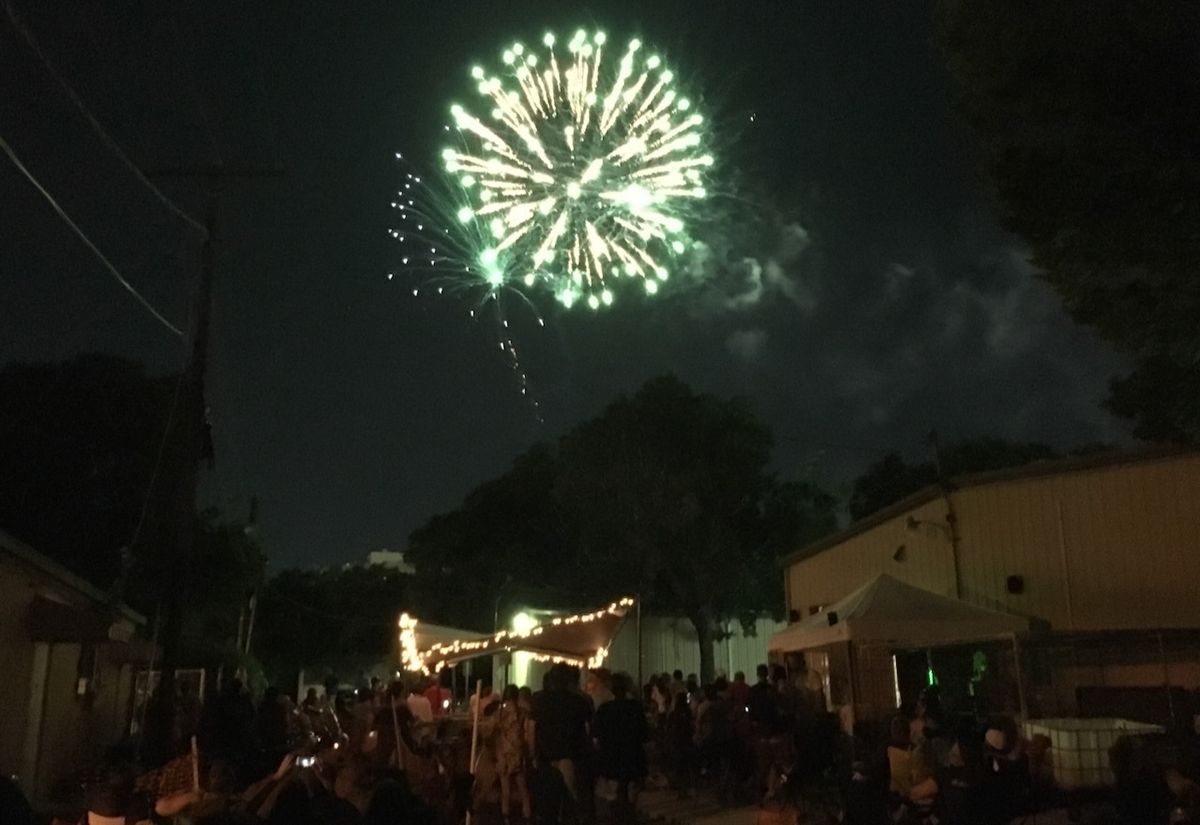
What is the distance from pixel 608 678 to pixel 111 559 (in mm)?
20629

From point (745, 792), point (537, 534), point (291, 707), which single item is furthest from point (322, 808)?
point (537, 534)

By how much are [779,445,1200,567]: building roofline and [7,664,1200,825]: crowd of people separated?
4.08 meters

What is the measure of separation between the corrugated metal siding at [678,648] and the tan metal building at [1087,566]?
12.5 meters

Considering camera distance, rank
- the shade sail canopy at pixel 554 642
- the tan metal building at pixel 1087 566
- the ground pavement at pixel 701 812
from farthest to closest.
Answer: the tan metal building at pixel 1087 566, the shade sail canopy at pixel 554 642, the ground pavement at pixel 701 812

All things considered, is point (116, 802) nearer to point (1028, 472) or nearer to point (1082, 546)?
point (1082, 546)

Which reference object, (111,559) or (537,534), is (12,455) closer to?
(111,559)

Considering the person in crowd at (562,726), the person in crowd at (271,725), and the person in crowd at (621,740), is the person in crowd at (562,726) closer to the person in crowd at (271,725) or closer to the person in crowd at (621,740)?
the person in crowd at (621,740)

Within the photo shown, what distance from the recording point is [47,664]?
53.9 feet

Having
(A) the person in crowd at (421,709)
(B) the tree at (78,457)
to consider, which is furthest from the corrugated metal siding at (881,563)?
(B) the tree at (78,457)

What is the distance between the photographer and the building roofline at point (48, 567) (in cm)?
1385

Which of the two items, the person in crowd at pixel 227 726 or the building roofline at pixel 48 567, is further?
the building roofline at pixel 48 567

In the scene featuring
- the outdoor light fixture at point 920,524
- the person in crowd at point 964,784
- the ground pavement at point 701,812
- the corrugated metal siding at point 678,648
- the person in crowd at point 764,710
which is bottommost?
the ground pavement at point 701,812

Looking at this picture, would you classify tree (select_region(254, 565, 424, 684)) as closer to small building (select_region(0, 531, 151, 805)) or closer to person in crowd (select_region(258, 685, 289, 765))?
small building (select_region(0, 531, 151, 805))

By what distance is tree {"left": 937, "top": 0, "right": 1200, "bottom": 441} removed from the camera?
34.7 ft
